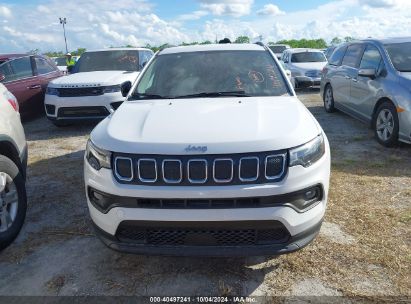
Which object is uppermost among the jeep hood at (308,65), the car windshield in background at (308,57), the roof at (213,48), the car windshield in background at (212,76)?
the roof at (213,48)

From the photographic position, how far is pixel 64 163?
5.75 metres

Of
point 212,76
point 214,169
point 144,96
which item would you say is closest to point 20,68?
point 144,96

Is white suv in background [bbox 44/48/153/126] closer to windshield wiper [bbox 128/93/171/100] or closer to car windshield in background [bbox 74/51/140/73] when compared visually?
car windshield in background [bbox 74/51/140/73]

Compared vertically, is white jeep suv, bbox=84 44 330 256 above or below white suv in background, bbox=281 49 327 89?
above

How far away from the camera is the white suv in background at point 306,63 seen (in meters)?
13.2

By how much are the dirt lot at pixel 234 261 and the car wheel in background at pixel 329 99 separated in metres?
4.38

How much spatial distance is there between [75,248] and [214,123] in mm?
1719

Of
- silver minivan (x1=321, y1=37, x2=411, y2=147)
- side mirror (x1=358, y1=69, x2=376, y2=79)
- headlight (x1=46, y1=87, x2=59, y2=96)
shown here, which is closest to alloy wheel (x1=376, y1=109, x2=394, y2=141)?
silver minivan (x1=321, y1=37, x2=411, y2=147)

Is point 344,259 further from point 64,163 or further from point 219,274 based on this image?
point 64,163

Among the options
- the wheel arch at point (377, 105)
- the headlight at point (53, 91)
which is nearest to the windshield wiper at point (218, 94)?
the wheel arch at point (377, 105)

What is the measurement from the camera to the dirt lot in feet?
8.89

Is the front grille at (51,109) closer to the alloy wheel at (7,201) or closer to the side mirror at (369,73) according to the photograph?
the alloy wheel at (7,201)

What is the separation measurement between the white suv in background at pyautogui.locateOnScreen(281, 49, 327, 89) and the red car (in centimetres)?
818

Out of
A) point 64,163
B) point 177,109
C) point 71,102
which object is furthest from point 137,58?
point 177,109
